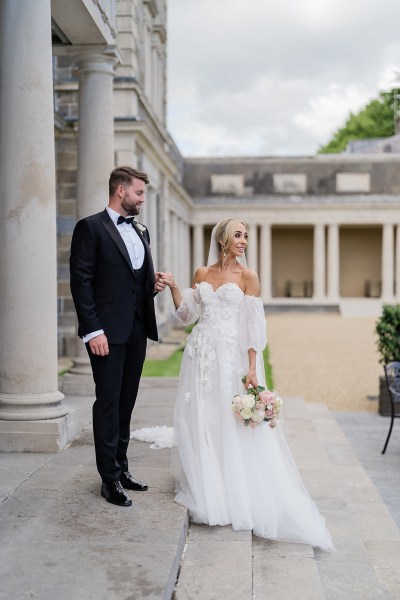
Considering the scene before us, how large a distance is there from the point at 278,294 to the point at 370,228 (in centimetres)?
674

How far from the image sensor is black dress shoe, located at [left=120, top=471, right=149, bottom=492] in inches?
210

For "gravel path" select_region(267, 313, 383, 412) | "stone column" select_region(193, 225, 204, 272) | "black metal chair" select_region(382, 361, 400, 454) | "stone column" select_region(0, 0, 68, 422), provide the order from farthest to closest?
"stone column" select_region(193, 225, 204, 272), "gravel path" select_region(267, 313, 383, 412), "black metal chair" select_region(382, 361, 400, 454), "stone column" select_region(0, 0, 68, 422)

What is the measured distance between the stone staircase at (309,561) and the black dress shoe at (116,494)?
465 millimetres

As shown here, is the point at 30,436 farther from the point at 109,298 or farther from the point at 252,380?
the point at 252,380

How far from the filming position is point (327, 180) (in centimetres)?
4141

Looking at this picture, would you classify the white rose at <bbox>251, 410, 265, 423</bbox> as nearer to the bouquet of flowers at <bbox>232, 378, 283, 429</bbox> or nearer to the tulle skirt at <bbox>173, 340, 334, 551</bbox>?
the bouquet of flowers at <bbox>232, 378, 283, 429</bbox>

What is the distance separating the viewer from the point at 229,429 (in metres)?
5.10

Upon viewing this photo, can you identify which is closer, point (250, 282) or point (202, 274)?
point (250, 282)

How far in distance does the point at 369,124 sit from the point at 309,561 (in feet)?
221

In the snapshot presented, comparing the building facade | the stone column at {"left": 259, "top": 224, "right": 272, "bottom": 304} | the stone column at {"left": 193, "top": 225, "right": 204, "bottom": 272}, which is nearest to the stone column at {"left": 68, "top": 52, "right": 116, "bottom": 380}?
the building facade

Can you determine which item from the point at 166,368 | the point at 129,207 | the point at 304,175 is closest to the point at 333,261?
the point at 304,175

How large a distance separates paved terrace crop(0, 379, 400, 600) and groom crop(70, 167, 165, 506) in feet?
1.26

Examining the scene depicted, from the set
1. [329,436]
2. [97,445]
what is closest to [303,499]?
[97,445]

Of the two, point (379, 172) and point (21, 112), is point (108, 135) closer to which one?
point (21, 112)
